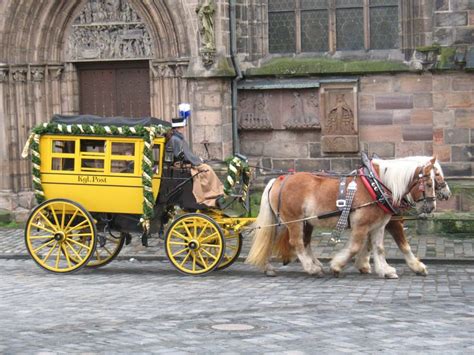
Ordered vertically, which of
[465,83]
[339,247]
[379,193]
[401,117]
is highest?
[465,83]

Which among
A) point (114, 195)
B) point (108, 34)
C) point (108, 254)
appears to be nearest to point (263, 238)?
point (114, 195)

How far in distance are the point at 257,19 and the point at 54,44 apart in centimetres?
374

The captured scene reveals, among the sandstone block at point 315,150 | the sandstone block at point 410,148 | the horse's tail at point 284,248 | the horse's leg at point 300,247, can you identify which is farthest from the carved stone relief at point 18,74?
the horse's leg at point 300,247

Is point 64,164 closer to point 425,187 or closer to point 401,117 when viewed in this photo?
point 425,187

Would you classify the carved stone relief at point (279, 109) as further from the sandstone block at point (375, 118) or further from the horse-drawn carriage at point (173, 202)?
the horse-drawn carriage at point (173, 202)

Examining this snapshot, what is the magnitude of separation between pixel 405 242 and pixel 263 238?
5.63 ft

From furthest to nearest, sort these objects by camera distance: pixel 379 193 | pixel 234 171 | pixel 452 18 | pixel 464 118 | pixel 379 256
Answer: pixel 464 118, pixel 452 18, pixel 234 171, pixel 379 256, pixel 379 193

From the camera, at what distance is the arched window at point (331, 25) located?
18.3 meters

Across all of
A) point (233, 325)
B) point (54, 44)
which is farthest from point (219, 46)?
point (233, 325)

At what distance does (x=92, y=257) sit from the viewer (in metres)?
14.4

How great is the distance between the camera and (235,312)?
1066 centimetres

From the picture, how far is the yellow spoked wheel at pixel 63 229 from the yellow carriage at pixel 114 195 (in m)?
0.01

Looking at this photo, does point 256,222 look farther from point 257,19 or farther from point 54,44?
point 54,44

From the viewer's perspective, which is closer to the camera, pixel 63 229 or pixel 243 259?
pixel 63 229
